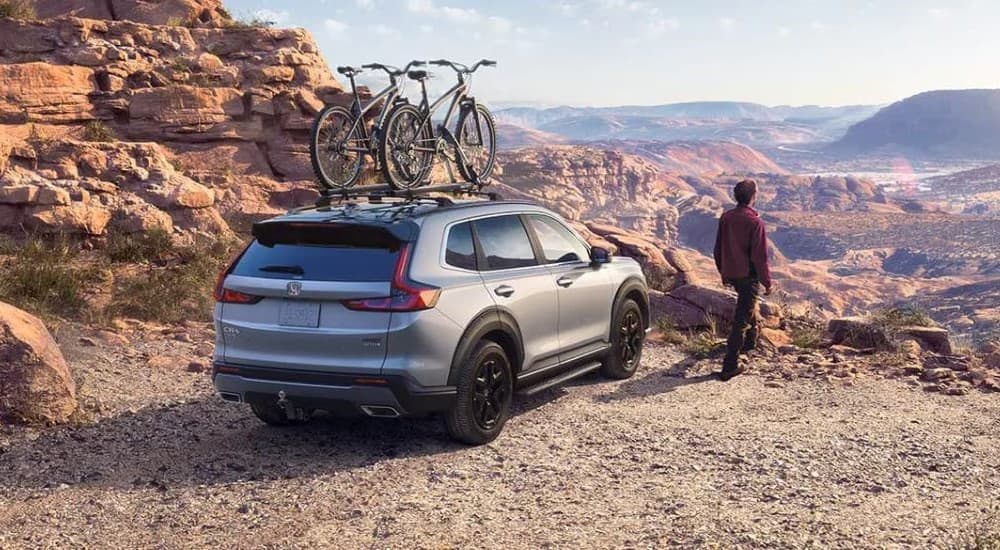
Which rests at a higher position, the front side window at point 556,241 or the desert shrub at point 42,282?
the front side window at point 556,241

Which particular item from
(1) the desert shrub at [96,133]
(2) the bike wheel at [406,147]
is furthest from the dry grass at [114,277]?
(2) the bike wheel at [406,147]

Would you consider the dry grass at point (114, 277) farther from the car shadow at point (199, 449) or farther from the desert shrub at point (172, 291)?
the car shadow at point (199, 449)

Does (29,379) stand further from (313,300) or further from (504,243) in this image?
(504,243)

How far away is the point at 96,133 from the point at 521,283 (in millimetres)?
10905

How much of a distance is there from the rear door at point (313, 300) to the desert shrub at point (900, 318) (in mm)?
8267

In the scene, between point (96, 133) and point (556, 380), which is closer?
point (556, 380)

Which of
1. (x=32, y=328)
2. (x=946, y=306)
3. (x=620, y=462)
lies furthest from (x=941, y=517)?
(x=946, y=306)

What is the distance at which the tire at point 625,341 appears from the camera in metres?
8.27

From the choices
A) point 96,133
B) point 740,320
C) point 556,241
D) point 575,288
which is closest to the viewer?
point 575,288

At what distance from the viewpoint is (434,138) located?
34.0ft

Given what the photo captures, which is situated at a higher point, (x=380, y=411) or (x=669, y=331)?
(x=380, y=411)

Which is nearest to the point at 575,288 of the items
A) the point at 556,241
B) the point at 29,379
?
the point at 556,241

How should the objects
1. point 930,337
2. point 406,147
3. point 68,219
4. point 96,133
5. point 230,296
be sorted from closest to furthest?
point 230,296
point 406,147
point 930,337
point 68,219
point 96,133

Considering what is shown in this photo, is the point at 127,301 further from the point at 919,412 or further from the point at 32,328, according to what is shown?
the point at 919,412
